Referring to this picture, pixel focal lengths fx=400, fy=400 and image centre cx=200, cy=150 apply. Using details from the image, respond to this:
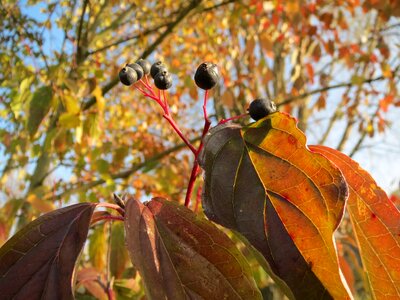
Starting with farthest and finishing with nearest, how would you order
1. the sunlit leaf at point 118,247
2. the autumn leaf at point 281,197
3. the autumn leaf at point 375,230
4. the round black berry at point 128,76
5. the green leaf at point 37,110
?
the green leaf at point 37,110 < the sunlit leaf at point 118,247 < the round black berry at point 128,76 < the autumn leaf at point 375,230 < the autumn leaf at point 281,197

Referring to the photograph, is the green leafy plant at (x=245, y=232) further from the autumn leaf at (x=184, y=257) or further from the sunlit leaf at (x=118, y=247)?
the sunlit leaf at (x=118, y=247)

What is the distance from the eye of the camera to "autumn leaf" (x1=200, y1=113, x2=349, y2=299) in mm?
520

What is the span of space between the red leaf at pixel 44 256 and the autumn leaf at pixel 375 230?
441mm

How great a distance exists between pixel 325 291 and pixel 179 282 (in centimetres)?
20

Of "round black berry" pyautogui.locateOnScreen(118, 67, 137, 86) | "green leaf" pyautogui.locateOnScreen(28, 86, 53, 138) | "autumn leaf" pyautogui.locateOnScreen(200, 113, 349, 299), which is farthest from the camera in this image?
"green leaf" pyautogui.locateOnScreen(28, 86, 53, 138)

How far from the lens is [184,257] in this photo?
59 centimetres

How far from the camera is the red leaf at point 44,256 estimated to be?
1.92 ft

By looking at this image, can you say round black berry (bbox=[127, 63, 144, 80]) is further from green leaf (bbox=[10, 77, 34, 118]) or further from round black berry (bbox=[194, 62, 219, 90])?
green leaf (bbox=[10, 77, 34, 118])

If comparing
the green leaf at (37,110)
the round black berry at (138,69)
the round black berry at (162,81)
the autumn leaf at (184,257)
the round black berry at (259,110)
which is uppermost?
the green leaf at (37,110)

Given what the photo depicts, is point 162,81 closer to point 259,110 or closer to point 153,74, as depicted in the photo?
point 153,74

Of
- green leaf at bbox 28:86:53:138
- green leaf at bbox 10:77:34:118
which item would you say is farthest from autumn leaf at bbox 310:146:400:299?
green leaf at bbox 10:77:34:118


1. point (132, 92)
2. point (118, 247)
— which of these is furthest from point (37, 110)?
point (132, 92)

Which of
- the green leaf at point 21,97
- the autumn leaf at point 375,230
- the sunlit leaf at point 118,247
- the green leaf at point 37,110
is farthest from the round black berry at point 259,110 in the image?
the green leaf at point 21,97

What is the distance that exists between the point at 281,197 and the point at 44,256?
14.6 inches
